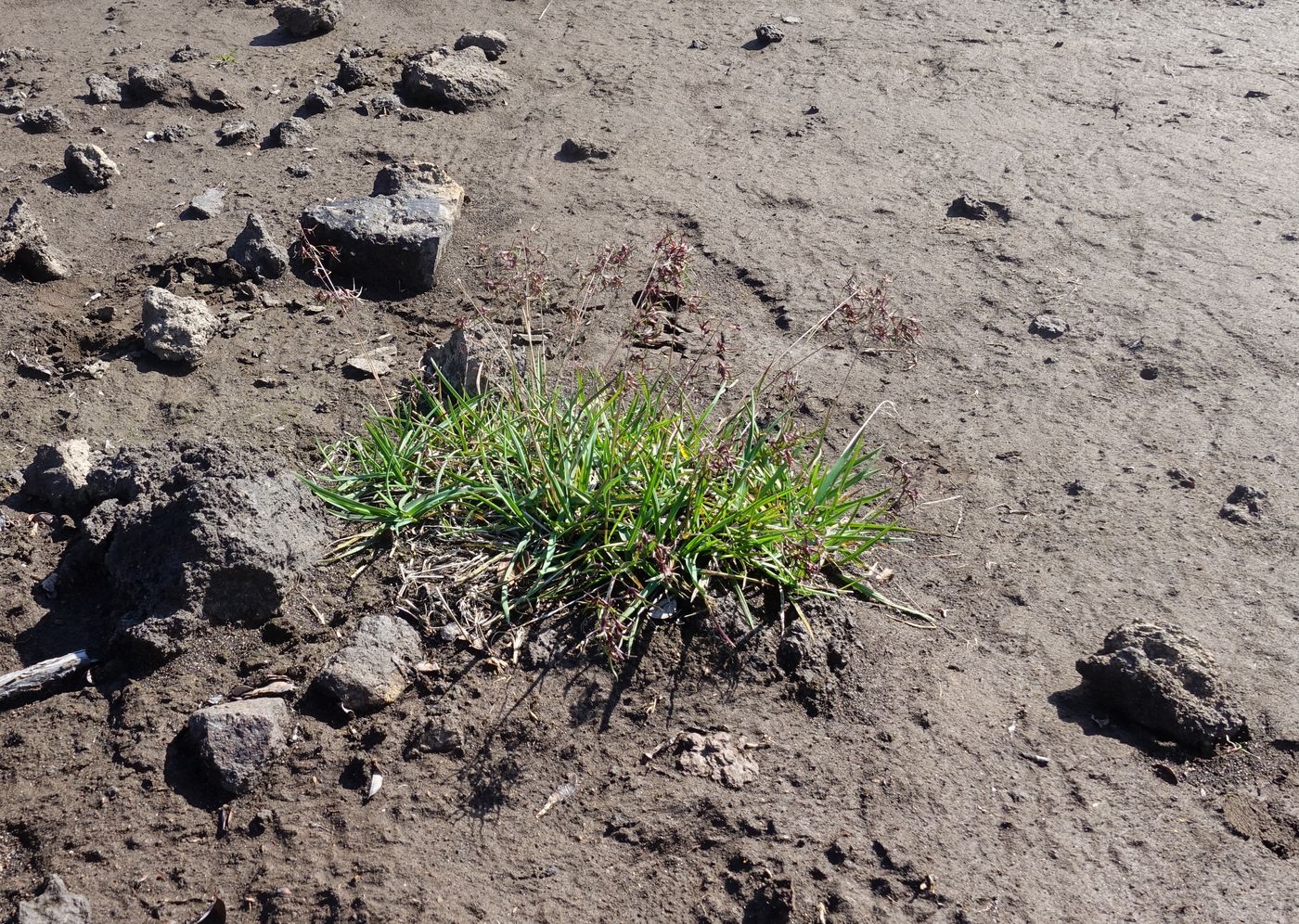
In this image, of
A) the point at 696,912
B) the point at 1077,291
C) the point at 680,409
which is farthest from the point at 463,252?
the point at 696,912

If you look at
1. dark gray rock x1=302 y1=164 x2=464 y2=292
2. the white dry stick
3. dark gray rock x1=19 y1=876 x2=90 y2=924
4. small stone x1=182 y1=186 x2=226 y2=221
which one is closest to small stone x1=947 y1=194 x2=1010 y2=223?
dark gray rock x1=302 y1=164 x2=464 y2=292

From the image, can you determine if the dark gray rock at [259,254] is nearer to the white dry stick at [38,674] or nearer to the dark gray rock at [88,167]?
the dark gray rock at [88,167]

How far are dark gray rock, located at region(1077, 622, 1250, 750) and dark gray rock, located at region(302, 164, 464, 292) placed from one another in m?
2.85

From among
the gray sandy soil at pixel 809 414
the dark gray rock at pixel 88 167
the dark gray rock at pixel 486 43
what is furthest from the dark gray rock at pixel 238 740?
the dark gray rock at pixel 486 43

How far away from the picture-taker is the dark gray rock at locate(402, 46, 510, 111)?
5.37 meters

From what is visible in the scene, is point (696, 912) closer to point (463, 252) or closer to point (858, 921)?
point (858, 921)

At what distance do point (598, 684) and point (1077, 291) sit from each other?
279cm

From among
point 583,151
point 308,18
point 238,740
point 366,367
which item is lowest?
point 238,740

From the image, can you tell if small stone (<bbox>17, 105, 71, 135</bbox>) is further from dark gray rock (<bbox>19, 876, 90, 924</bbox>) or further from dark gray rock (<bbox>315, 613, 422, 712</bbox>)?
dark gray rock (<bbox>19, 876, 90, 924</bbox>)

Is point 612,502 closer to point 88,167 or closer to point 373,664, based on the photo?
point 373,664

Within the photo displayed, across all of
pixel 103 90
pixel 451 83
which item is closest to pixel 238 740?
pixel 451 83

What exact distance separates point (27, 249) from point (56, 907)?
281 cm

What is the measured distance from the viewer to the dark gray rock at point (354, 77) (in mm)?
5492

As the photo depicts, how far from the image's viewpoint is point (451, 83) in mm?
5379
